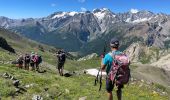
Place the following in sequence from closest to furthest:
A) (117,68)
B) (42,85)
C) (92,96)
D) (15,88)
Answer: (117,68) < (15,88) < (92,96) < (42,85)

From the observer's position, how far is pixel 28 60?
45.3m

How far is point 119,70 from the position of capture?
1662 centimetres

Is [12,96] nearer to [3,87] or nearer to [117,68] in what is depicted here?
[3,87]

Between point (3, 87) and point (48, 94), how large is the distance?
3.12 meters

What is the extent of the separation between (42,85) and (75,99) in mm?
4113

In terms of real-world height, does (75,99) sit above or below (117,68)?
below

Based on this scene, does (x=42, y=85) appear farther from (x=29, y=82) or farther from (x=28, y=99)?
(x=28, y=99)

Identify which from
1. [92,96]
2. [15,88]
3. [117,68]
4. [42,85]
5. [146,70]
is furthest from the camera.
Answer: [146,70]

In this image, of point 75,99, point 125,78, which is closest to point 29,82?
point 75,99

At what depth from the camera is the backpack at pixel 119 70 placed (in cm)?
1656

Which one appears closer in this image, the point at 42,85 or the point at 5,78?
the point at 5,78

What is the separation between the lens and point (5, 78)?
25.3 m

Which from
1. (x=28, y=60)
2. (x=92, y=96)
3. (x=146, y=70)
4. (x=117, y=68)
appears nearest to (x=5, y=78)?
(x=92, y=96)

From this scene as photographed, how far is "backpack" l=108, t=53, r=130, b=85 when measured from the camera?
16562 mm
